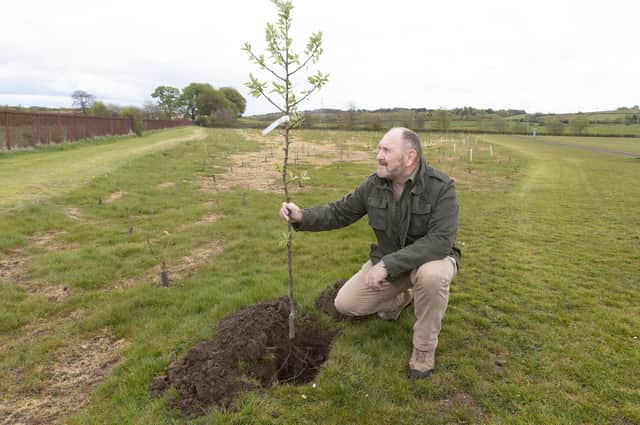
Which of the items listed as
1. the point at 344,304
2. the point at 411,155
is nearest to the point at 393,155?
the point at 411,155

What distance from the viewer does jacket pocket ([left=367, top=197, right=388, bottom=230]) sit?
3857 millimetres

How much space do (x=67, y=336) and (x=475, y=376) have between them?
4.64m

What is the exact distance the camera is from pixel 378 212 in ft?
12.8

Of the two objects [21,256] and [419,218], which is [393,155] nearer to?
[419,218]

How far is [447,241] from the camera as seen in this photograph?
3555 millimetres

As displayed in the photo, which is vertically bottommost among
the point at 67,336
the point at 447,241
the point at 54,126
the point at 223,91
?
the point at 67,336

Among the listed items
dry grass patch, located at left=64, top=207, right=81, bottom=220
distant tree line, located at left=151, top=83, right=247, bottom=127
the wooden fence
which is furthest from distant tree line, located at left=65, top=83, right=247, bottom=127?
dry grass patch, located at left=64, top=207, right=81, bottom=220

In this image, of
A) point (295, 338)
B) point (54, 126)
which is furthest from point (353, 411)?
point (54, 126)

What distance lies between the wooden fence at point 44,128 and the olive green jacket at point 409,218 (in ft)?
81.9

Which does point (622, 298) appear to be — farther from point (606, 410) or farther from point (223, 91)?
point (223, 91)

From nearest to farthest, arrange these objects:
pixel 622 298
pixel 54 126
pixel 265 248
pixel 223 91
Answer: pixel 622 298 < pixel 265 248 < pixel 54 126 < pixel 223 91

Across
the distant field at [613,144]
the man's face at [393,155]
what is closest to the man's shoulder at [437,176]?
the man's face at [393,155]

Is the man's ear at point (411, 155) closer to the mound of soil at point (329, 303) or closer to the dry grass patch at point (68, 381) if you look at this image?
the mound of soil at point (329, 303)

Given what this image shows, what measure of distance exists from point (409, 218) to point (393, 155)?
67cm
